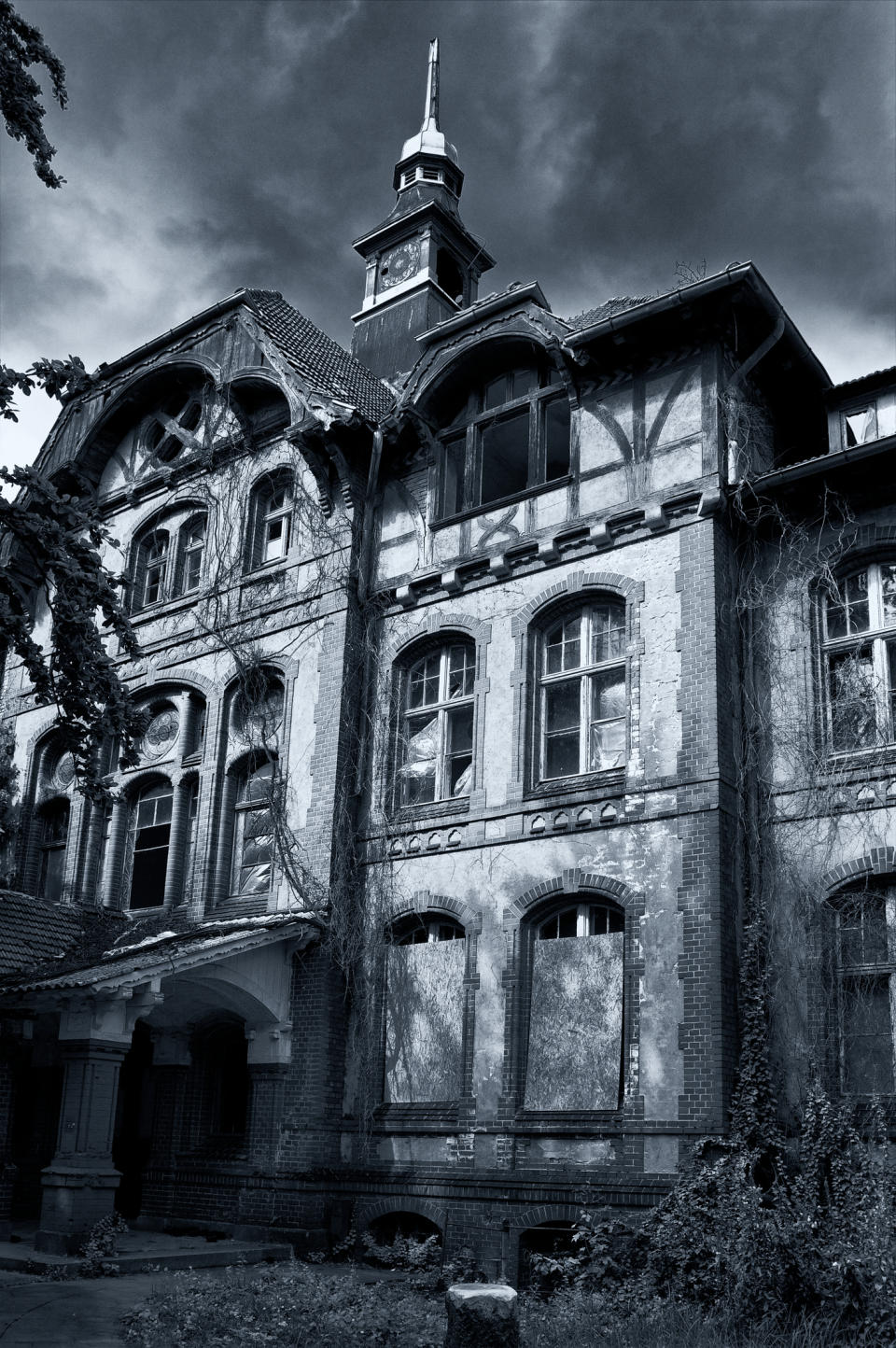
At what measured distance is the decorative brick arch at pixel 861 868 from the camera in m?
12.8

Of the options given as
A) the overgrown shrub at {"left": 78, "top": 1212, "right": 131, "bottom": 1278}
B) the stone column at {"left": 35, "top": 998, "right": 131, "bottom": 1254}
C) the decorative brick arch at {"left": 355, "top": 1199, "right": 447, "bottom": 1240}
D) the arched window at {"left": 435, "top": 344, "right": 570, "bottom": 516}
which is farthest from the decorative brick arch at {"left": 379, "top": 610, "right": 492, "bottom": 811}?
the overgrown shrub at {"left": 78, "top": 1212, "right": 131, "bottom": 1278}

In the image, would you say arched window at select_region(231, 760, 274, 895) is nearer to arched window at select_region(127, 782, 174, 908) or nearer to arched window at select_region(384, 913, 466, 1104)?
arched window at select_region(127, 782, 174, 908)

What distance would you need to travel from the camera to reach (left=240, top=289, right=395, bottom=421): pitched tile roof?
738 inches

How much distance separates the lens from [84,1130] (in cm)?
1409

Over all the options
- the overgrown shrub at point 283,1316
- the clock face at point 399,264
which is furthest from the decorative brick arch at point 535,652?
the clock face at point 399,264

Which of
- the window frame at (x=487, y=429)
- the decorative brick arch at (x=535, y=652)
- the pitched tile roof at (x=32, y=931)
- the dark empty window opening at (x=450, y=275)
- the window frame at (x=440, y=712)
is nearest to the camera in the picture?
the decorative brick arch at (x=535, y=652)

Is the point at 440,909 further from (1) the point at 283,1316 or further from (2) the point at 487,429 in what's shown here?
(2) the point at 487,429

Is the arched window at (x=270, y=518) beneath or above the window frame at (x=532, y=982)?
above

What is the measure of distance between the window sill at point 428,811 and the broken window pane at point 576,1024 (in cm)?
197

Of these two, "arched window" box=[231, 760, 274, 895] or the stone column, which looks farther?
"arched window" box=[231, 760, 274, 895]

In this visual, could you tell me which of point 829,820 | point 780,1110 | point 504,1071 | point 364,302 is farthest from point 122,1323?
point 364,302

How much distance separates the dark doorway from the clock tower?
12.1 meters

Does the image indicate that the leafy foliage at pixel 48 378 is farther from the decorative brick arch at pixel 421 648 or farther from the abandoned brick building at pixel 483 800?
the decorative brick arch at pixel 421 648

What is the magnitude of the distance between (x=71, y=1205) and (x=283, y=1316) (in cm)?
443
